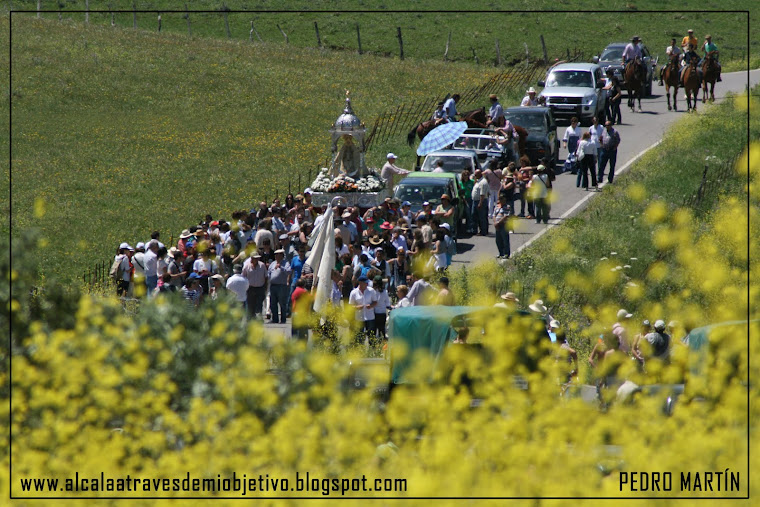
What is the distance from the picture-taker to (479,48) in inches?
2322

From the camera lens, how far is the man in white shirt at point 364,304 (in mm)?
18609

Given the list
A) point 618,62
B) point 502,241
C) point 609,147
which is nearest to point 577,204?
point 609,147

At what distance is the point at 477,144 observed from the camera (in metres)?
29.2

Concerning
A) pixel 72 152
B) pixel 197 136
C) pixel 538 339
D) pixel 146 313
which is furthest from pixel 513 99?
pixel 146 313

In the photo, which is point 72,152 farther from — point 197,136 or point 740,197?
point 740,197

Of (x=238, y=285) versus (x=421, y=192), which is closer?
(x=238, y=285)

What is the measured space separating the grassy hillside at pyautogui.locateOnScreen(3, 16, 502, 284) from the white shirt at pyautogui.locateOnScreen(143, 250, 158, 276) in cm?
662

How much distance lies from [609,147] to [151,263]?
1220 cm

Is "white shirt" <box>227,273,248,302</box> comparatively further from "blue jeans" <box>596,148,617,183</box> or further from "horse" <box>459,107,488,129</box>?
"horse" <box>459,107,488,129</box>

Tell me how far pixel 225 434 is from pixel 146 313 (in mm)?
2051

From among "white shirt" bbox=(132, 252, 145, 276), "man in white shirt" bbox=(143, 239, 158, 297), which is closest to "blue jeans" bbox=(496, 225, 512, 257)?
"man in white shirt" bbox=(143, 239, 158, 297)

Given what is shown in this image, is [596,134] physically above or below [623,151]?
above

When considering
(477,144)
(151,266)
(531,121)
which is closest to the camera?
(151,266)

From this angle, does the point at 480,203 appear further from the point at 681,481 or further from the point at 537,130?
the point at 681,481
